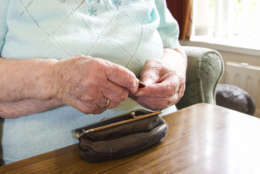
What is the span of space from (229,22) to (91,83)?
1.90 meters

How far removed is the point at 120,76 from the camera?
0.55 m

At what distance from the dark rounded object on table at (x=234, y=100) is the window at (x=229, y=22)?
0.44 metres

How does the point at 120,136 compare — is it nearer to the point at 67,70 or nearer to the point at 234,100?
the point at 67,70

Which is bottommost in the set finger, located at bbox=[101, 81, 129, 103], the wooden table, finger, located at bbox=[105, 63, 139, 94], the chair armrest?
the chair armrest

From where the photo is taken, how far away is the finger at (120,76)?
539 mm

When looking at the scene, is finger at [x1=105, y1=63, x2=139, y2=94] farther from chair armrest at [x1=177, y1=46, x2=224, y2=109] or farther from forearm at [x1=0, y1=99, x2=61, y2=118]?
chair armrest at [x1=177, y1=46, x2=224, y2=109]

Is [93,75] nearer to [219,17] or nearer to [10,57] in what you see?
[10,57]

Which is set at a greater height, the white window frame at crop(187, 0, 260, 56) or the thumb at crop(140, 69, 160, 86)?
the thumb at crop(140, 69, 160, 86)

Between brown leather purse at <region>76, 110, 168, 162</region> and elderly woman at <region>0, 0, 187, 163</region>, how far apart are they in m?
0.06

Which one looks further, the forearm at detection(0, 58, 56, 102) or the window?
the window

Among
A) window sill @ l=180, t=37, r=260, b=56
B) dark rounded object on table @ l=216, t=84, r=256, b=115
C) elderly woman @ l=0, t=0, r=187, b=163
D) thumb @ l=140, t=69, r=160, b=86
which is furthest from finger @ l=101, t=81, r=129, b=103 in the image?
window sill @ l=180, t=37, r=260, b=56

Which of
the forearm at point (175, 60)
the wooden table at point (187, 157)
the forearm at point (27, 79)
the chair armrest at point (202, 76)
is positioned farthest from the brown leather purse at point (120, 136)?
the chair armrest at point (202, 76)

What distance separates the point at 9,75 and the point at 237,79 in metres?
1.77

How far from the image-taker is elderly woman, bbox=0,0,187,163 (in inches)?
22.2
